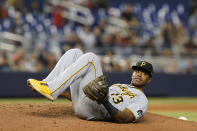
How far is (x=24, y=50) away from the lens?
12.0 metres

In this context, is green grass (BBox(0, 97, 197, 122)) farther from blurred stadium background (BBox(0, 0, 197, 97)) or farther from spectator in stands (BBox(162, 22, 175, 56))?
spectator in stands (BBox(162, 22, 175, 56))

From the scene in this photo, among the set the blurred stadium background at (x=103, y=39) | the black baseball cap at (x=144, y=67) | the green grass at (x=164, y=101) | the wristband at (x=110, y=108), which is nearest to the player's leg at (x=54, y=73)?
the wristband at (x=110, y=108)

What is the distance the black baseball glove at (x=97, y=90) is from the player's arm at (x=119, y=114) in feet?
0.35

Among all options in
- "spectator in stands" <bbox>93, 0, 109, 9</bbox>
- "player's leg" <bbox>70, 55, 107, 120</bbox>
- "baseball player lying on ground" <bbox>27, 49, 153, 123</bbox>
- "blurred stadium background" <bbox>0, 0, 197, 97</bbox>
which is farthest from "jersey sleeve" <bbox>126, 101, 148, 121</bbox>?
"spectator in stands" <bbox>93, 0, 109, 9</bbox>

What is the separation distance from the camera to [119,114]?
495cm

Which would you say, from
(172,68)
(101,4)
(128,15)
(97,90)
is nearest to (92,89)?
(97,90)

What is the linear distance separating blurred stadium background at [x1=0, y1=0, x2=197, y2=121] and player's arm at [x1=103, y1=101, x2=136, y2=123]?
22.8ft

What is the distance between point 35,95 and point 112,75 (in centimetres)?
259

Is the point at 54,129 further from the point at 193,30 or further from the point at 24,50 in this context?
the point at 193,30

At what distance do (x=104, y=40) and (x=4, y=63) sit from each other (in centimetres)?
320

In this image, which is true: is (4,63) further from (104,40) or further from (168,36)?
(168,36)

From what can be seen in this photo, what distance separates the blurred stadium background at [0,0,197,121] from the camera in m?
12.4

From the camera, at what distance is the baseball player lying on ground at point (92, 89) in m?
4.87

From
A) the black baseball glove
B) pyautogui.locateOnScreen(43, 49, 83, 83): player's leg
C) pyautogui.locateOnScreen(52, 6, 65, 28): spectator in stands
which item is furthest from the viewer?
pyautogui.locateOnScreen(52, 6, 65, 28): spectator in stands
